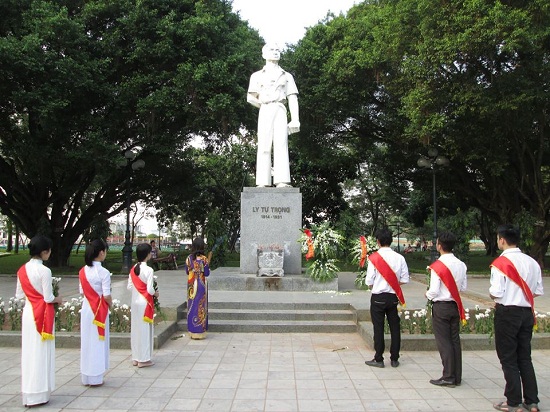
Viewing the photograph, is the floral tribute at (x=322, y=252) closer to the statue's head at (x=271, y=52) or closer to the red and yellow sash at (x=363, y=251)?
the red and yellow sash at (x=363, y=251)

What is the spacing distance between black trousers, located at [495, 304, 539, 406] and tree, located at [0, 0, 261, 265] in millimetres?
12800

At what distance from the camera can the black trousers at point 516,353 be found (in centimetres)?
445

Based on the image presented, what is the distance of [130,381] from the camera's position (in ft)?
17.9

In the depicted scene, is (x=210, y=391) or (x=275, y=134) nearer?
(x=210, y=391)

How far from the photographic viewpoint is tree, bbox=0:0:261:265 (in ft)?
49.6

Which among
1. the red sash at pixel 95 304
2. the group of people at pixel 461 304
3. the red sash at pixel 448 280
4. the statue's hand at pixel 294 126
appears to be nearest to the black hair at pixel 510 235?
the group of people at pixel 461 304

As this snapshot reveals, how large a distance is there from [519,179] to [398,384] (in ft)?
60.3

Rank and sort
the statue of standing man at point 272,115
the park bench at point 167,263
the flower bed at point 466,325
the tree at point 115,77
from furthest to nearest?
the park bench at point 167,263
the tree at point 115,77
the statue of standing man at point 272,115
the flower bed at point 466,325

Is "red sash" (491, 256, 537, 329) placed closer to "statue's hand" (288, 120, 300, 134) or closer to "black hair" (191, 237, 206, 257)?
"black hair" (191, 237, 206, 257)

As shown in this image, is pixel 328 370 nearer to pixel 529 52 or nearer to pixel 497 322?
pixel 497 322

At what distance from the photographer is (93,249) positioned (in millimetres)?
5184

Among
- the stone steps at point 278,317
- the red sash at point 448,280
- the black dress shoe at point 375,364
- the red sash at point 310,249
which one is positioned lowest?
the black dress shoe at point 375,364

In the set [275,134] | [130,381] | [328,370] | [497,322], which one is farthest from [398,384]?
[275,134]

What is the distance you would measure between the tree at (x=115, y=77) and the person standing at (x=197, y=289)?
9.43m
